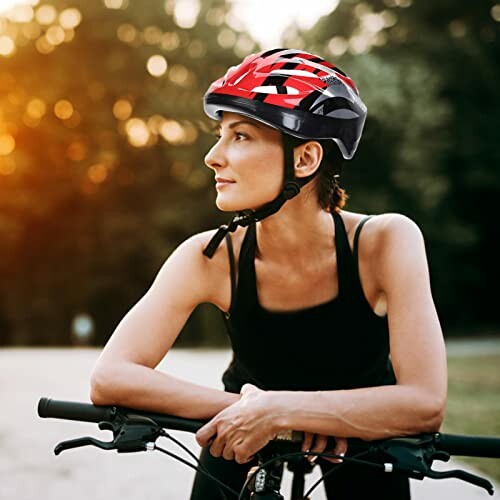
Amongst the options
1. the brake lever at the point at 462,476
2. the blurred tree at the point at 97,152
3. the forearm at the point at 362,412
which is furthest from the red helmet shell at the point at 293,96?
the blurred tree at the point at 97,152

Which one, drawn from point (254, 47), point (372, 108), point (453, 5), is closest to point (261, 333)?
point (372, 108)

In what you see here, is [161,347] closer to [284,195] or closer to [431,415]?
[284,195]

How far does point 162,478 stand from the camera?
6.29 metres

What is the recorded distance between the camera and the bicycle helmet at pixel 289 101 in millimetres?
2295

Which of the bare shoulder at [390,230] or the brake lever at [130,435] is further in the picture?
the bare shoulder at [390,230]

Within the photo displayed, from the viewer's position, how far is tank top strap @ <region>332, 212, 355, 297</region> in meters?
2.48

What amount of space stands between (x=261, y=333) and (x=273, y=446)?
521mm

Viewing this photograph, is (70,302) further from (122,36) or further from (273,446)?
(273,446)

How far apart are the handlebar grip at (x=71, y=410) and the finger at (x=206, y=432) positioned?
0.23 m

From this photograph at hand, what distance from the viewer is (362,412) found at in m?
2.06

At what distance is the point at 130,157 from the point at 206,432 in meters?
26.4

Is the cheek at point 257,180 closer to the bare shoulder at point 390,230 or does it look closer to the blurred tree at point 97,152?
the bare shoulder at point 390,230

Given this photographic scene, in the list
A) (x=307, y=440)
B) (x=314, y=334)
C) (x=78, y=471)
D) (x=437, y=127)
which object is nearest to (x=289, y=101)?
(x=314, y=334)

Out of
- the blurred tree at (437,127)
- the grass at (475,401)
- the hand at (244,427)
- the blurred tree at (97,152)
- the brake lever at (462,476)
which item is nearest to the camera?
the brake lever at (462,476)
